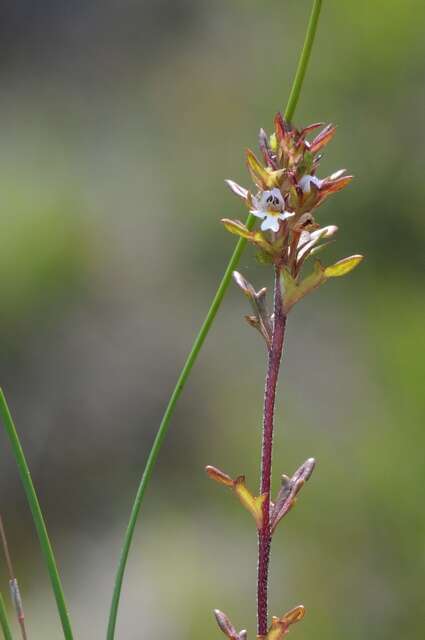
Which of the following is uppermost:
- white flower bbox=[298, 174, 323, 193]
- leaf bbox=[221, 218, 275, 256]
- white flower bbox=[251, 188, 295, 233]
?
white flower bbox=[298, 174, 323, 193]

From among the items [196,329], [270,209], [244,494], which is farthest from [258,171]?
[196,329]

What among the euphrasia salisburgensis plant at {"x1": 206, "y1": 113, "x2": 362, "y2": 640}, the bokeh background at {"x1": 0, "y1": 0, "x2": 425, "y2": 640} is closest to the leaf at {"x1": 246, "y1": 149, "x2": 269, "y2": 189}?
the euphrasia salisburgensis plant at {"x1": 206, "y1": 113, "x2": 362, "y2": 640}

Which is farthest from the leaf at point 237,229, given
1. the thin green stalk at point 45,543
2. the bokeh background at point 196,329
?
the bokeh background at point 196,329

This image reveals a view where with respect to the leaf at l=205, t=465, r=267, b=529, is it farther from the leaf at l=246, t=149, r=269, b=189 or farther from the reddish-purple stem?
the leaf at l=246, t=149, r=269, b=189

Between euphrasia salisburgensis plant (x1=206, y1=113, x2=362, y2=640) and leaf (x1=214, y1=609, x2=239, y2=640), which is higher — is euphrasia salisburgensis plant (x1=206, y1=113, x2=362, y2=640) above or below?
above

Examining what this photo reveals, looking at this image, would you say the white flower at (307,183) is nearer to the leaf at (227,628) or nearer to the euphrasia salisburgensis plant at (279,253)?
the euphrasia salisburgensis plant at (279,253)

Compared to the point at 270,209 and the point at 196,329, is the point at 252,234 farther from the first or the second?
the point at 196,329

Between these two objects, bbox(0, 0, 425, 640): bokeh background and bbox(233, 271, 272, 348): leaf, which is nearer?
bbox(233, 271, 272, 348): leaf
